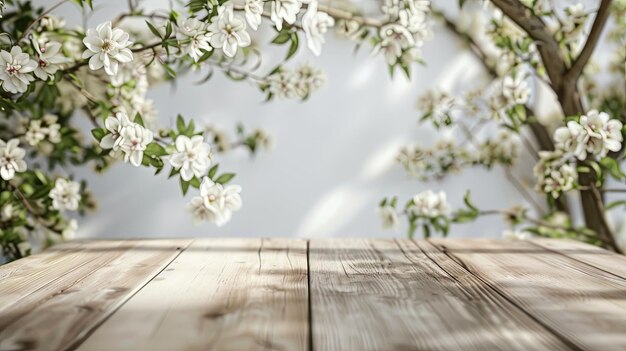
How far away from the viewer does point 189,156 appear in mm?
1326

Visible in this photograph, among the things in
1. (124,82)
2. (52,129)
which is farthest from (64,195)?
(124,82)

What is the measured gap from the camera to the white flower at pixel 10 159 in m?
1.38

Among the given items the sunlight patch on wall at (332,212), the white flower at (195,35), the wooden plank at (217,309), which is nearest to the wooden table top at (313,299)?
the wooden plank at (217,309)

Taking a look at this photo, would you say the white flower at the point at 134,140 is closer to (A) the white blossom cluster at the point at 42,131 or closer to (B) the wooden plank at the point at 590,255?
(A) the white blossom cluster at the point at 42,131

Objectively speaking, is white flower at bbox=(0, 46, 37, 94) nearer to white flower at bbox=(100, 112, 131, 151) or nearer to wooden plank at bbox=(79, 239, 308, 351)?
white flower at bbox=(100, 112, 131, 151)

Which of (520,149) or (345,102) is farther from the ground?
(345,102)

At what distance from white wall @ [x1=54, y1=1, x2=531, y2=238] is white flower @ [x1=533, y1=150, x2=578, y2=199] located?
0.55m

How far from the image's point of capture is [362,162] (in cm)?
214

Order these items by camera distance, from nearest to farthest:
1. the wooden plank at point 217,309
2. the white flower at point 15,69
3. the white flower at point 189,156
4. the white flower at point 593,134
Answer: the wooden plank at point 217,309, the white flower at point 15,69, the white flower at point 189,156, the white flower at point 593,134

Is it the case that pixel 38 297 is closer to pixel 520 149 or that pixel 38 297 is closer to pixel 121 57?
pixel 121 57

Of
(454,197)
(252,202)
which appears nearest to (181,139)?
(252,202)

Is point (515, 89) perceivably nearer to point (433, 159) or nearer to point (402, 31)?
point (402, 31)

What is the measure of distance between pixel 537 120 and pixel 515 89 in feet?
1.22

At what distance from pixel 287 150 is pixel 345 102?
0.24 metres
